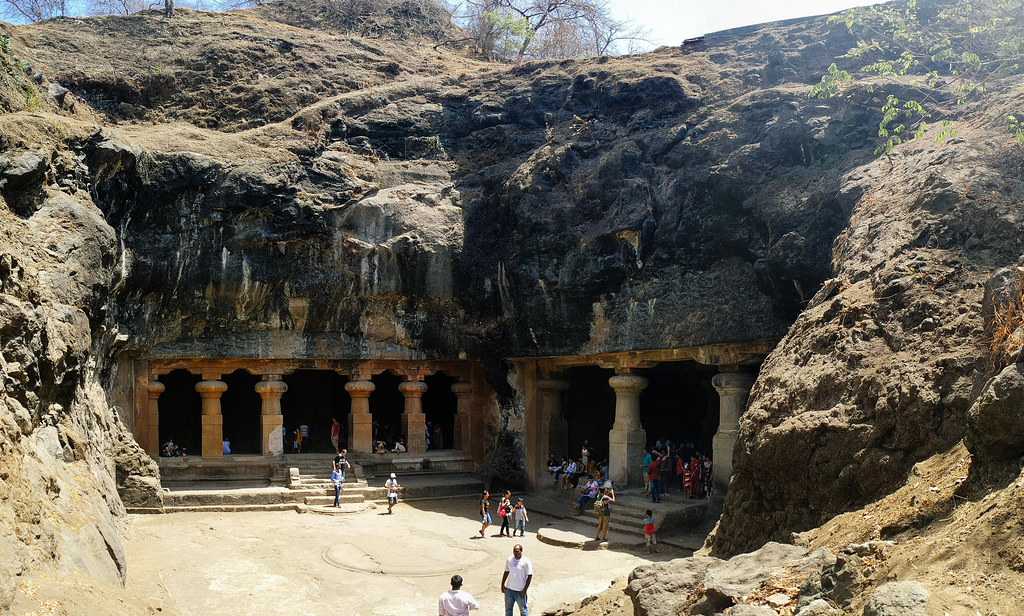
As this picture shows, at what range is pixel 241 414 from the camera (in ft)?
83.1

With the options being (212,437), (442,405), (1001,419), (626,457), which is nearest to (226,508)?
(212,437)

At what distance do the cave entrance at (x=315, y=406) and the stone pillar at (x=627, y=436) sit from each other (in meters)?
9.25

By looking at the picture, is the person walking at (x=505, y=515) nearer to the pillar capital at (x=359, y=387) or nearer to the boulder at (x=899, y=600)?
the pillar capital at (x=359, y=387)

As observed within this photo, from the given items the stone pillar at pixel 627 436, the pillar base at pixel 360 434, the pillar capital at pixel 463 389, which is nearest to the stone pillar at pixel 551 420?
the stone pillar at pixel 627 436

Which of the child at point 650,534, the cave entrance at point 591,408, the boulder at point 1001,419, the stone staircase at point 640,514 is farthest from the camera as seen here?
the cave entrance at point 591,408

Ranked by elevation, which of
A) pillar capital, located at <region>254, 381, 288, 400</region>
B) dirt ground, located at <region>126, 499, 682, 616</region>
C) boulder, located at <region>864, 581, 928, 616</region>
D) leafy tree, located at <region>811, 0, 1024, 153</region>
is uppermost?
leafy tree, located at <region>811, 0, 1024, 153</region>

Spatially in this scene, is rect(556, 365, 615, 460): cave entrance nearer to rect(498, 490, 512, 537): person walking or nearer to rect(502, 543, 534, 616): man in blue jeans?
rect(498, 490, 512, 537): person walking

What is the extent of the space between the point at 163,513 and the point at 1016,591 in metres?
16.6

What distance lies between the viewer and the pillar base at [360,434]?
22625 millimetres

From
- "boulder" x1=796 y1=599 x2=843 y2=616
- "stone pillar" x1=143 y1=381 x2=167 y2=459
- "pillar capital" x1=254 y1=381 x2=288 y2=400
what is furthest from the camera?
"pillar capital" x1=254 y1=381 x2=288 y2=400

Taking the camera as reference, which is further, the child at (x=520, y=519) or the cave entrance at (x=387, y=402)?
the cave entrance at (x=387, y=402)

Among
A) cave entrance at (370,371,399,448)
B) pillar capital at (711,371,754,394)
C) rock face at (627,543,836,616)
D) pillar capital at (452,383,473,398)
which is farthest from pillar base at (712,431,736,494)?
cave entrance at (370,371,399,448)

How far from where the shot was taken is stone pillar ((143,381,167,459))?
68.2 feet

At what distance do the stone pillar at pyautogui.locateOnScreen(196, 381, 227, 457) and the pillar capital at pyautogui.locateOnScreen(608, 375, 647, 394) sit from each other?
31.9 feet
